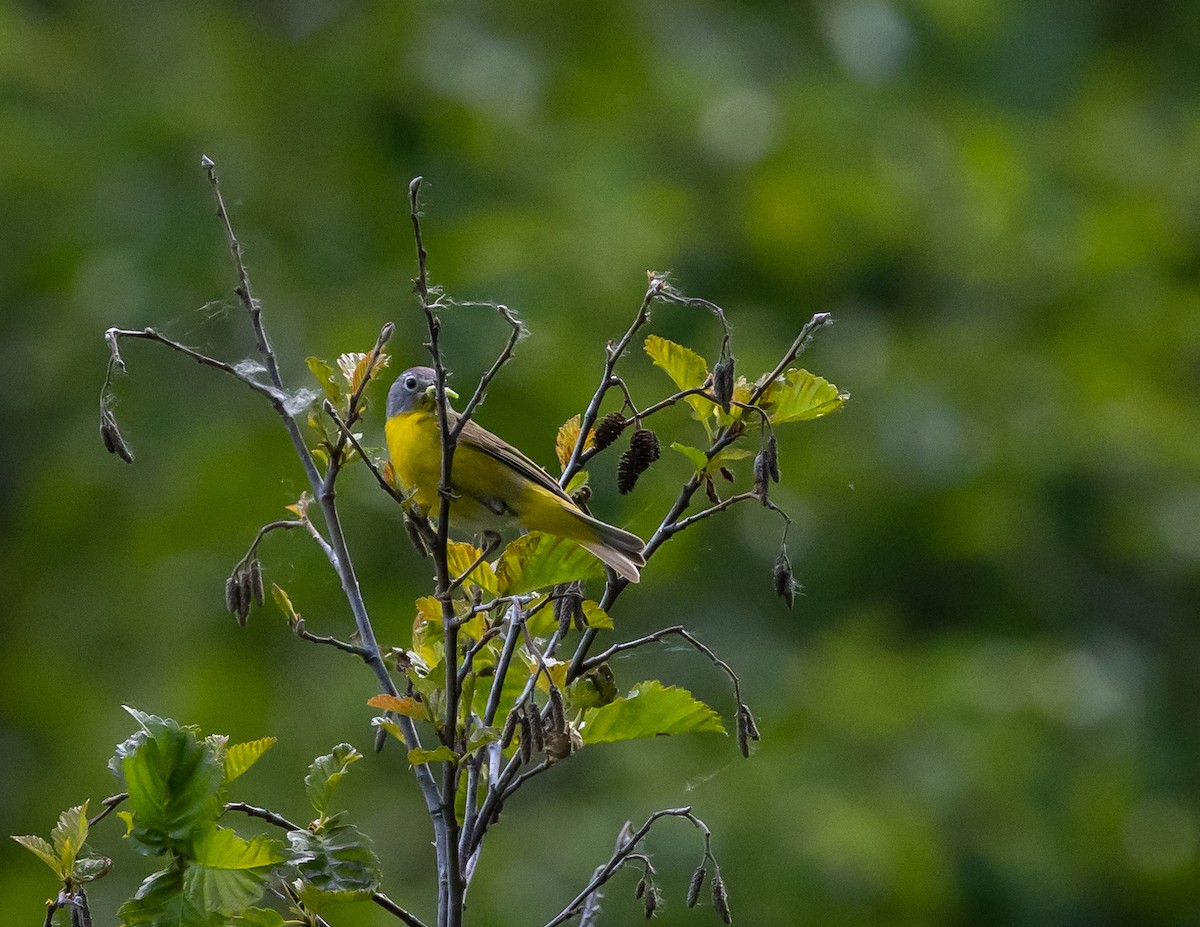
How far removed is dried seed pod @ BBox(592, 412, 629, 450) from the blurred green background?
9.21ft

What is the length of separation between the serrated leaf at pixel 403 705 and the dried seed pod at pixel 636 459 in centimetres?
39

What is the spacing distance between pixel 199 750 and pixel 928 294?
20.0ft

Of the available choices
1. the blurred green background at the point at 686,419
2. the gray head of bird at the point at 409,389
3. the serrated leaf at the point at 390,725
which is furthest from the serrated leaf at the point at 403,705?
the blurred green background at the point at 686,419

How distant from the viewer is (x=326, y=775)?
1767mm

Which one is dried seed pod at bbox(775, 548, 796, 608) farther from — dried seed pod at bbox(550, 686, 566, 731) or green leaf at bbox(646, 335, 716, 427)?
dried seed pod at bbox(550, 686, 566, 731)

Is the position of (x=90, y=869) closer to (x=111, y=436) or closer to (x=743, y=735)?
(x=111, y=436)

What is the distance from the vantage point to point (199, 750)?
1629 millimetres

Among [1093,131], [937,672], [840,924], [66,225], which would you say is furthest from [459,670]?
[1093,131]

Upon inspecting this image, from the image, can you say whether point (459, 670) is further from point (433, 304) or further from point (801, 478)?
point (801, 478)

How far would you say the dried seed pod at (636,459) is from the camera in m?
1.94

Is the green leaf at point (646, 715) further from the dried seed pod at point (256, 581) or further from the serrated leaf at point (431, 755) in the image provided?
the dried seed pod at point (256, 581)

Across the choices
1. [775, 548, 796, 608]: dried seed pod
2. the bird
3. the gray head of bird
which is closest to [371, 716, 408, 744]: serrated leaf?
[775, 548, 796, 608]: dried seed pod

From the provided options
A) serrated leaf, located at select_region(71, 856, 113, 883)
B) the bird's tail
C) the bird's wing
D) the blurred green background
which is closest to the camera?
serrated leaf, located at select_region(71, 856, 113, 883)

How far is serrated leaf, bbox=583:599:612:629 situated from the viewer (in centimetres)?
175
